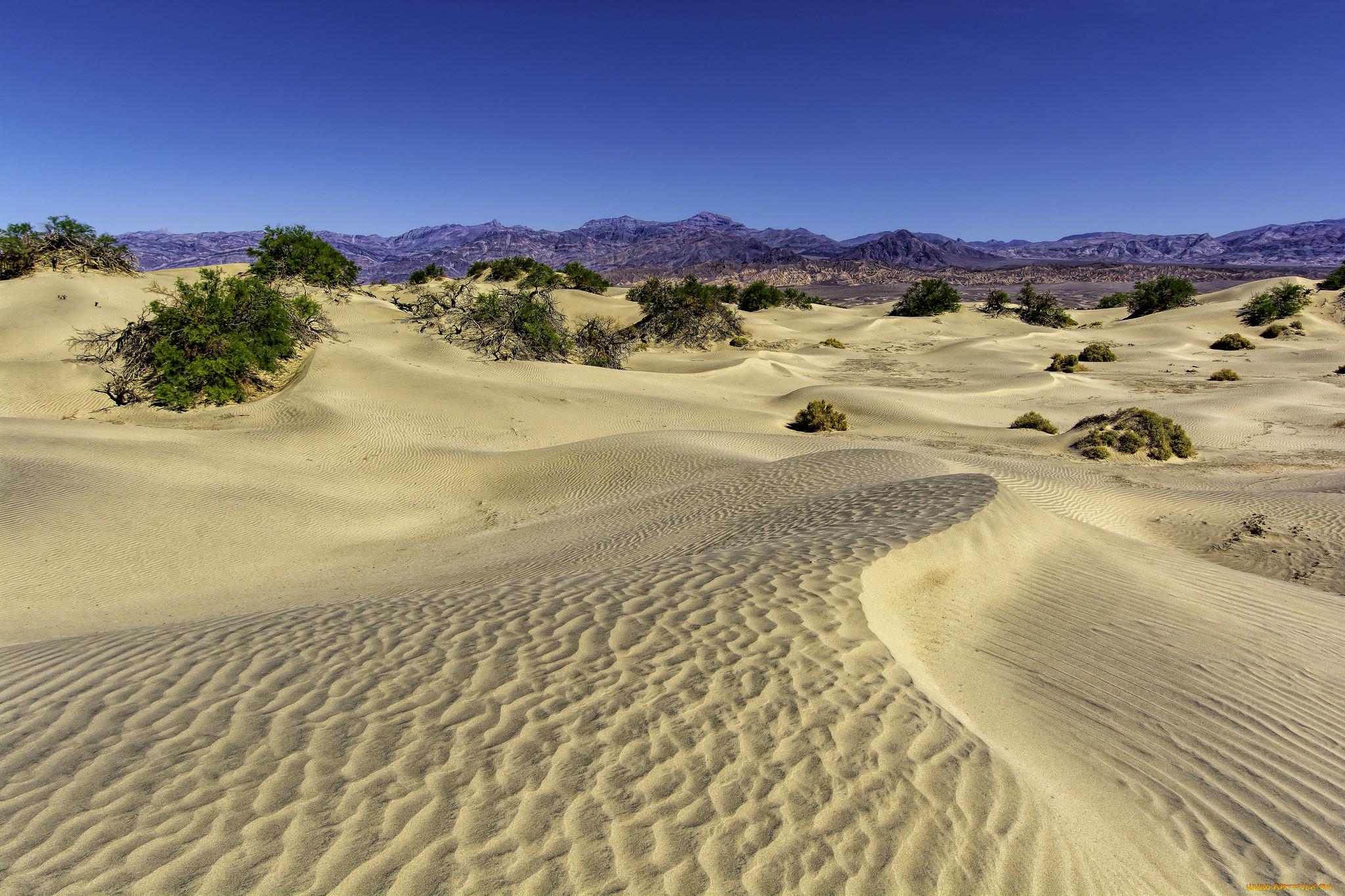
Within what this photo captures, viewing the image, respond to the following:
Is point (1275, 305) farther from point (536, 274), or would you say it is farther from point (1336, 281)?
point (536, 274)

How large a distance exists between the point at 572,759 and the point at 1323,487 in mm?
11918

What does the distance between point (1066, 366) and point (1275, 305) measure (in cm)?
1691

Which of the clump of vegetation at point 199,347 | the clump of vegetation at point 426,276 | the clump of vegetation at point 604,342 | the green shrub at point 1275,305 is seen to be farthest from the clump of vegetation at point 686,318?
the green shrub at point 1275,305

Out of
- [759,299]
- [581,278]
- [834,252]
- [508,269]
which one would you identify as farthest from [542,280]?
[834,252]

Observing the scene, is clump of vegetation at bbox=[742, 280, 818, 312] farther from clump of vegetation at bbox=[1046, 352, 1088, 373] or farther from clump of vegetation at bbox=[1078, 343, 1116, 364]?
clump of vegetation at bbox=[1046, 352, 1088, 373]

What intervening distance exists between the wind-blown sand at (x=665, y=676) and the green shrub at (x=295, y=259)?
54.4 ft

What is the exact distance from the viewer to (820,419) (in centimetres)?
1586

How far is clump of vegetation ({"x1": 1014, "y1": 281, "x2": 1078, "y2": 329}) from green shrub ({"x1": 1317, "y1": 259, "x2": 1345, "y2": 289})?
12.2m

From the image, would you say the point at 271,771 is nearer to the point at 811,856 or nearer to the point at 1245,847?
the point at 811,856

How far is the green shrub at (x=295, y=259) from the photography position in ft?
84.5

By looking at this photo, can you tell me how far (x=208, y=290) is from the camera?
16625 mm

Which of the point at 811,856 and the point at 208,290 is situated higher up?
the point at 208,290

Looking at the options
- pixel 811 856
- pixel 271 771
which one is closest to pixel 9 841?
pixel 271 771

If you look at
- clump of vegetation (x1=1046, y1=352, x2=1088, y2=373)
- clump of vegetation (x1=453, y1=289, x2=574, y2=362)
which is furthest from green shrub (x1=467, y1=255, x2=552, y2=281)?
clump of vegetation (x1=1046, y1=352, x2=1088, y2=373)
